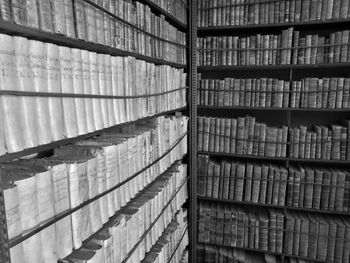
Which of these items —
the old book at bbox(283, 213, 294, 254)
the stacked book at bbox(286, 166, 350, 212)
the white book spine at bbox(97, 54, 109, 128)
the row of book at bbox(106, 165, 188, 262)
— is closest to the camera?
the white book spine at bbox(97, 54, 109, 128)

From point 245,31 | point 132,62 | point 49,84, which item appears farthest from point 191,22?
point 49,84

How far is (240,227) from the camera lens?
2219 millimetres

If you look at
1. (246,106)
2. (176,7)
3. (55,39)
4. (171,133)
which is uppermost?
(176,7)

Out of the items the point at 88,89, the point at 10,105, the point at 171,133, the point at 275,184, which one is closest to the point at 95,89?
the point at 88,89

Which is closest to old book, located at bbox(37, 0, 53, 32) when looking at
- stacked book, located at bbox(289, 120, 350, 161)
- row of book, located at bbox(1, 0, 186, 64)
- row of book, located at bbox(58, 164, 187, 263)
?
row of book, located at bbox(1, 0, 186, 64)

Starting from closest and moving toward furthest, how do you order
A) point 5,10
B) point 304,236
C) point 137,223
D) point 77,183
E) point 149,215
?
point 5,10
point 77,183
point 137,223
point 149,215
point 304,236

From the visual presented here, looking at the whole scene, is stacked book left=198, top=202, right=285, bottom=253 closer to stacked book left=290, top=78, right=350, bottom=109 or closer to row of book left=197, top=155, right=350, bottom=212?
row of book left=197, top=155, right=350, bottom=212

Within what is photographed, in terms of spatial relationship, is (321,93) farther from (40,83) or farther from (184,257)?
(40,83)

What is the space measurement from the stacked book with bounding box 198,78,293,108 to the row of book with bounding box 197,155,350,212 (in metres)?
0.48

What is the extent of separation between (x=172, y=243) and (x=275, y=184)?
2.99 ft

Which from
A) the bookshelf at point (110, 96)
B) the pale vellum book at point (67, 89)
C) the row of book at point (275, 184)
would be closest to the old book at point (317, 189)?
the row of book at point (275, 184)

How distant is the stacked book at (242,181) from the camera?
7.01 ft

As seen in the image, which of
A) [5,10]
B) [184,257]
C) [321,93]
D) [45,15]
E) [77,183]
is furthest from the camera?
[184,257]

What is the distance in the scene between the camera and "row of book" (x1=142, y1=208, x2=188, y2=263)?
1576 millimetres
